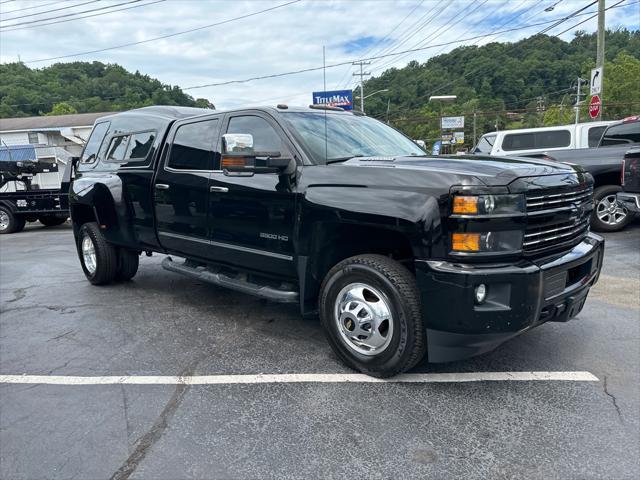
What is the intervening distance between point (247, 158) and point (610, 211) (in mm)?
7249

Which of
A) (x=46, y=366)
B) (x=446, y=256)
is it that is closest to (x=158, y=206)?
(x=46, y=366)

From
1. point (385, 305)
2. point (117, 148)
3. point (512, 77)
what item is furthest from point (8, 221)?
point (512, 77)

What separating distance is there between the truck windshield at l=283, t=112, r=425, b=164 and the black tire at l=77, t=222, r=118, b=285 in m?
3.23

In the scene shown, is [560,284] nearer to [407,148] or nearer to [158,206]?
[407,148]

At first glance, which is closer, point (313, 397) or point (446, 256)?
point (446, 256)

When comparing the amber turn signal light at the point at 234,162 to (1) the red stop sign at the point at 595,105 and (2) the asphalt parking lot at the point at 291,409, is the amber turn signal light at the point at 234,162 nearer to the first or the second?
(2) the asphalt parking lot at the point at 291,409

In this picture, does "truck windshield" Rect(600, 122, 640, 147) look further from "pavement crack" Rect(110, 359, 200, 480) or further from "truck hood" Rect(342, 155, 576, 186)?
"pavement crack" Rect(110, 359, 200, 480)

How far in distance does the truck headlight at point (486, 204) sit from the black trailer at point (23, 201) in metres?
12.6

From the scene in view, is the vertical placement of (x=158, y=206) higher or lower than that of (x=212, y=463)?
higher

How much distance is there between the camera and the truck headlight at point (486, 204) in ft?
9.11

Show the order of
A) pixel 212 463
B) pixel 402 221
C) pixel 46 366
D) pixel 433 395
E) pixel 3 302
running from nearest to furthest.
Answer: pixel 212 463, pixel 402 221, pixel 433 395, pixel 46 366, pixel 3 302

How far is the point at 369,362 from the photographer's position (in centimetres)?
333

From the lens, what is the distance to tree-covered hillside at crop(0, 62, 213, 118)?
5556cm

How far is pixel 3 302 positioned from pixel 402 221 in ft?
17.0
